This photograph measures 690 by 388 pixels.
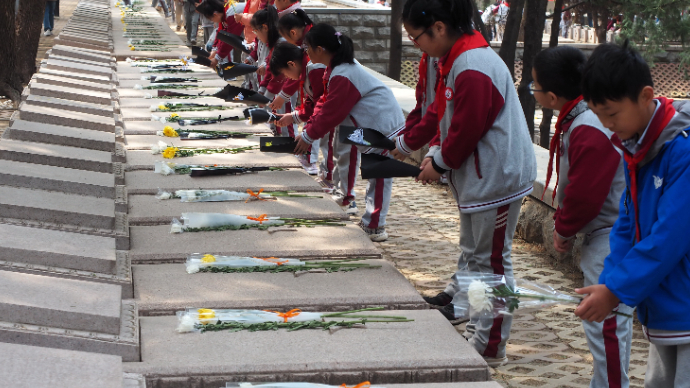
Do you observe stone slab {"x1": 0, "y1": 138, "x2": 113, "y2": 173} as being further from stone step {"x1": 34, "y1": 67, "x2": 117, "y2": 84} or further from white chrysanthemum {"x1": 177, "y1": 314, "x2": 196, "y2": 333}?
stone step {"x1": 34, "y1": 67, "x2": 117, "y2": 84}

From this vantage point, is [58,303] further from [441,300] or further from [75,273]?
[441,300]

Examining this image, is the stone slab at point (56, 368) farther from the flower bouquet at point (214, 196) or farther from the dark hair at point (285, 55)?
the dark hair at point (285, 55)

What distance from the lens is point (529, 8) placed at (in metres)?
8.67

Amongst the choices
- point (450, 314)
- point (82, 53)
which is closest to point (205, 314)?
point (450, 314)

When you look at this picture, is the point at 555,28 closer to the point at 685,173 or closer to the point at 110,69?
the point at 110,69

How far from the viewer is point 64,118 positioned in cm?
588

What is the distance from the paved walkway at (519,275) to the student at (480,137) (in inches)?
8.5

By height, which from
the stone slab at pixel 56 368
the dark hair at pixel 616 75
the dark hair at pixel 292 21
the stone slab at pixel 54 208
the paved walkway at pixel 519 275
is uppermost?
the dark hair at pixel 616 75

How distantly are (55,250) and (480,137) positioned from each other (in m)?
1.76

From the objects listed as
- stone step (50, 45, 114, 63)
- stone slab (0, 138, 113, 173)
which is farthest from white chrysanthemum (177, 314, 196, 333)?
stone step (50, 45, 114, 63)

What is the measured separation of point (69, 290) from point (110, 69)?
7574mm

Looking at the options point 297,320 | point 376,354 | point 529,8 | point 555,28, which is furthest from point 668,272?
point 555,28

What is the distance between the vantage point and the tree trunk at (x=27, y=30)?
38.1 ft

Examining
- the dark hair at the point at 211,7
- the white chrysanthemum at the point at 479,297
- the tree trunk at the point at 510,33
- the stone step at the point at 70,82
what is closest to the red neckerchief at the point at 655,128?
the white chrysanthemum at the point at 479,297
